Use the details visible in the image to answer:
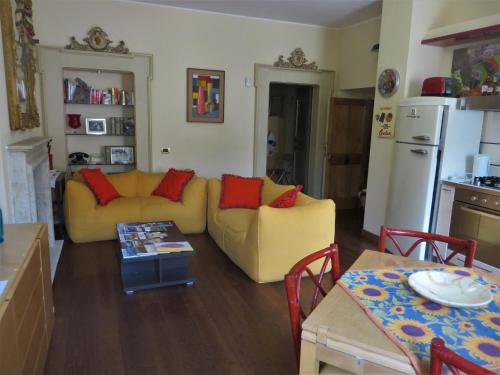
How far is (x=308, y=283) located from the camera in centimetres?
342

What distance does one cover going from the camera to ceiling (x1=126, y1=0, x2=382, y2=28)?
479 cm

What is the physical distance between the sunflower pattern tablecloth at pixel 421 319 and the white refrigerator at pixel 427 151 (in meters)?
2.36

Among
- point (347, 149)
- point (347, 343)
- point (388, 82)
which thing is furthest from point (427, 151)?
point (347, 343)

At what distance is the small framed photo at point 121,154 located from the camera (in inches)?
209

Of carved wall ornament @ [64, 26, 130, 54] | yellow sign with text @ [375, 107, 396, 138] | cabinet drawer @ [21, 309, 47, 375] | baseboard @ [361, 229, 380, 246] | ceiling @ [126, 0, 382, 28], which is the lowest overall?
baseboard @ [361, 229, 380, 246]

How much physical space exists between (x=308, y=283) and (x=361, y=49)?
12.6ft

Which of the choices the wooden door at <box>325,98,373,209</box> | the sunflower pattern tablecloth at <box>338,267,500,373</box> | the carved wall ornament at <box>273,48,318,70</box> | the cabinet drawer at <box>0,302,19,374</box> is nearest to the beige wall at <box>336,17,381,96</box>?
the wooden door at <box>325,98,373,209</box>

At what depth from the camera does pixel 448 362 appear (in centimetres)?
95

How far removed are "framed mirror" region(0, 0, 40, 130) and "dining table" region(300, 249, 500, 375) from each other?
2903 mm

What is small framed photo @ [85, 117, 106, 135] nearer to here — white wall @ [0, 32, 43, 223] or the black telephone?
the black telephone

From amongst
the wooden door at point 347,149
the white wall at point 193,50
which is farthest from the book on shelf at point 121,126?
the wooden door at point 347,149

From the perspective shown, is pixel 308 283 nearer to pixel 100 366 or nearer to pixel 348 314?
pixel 100 366

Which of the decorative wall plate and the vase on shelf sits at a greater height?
the decorative wall plate

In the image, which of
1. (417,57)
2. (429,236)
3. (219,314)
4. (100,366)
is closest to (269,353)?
(219,314)
